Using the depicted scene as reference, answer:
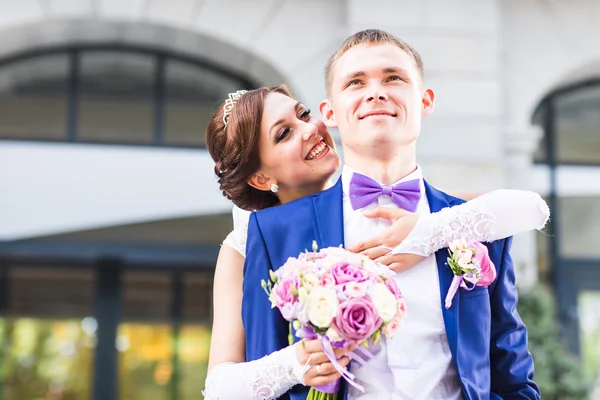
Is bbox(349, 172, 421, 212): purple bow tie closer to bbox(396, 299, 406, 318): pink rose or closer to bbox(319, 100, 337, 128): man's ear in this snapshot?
bbox(319, 100, 337, 128): man's ear

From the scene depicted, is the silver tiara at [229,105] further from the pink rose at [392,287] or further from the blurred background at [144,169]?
the blurred background at [144,169]

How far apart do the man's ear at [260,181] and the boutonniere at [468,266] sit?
2.56ft

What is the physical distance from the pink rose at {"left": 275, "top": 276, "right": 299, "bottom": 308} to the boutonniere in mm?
427

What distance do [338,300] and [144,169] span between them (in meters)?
6.47

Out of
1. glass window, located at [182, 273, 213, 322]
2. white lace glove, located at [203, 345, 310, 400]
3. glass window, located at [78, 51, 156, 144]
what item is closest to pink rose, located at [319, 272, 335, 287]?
white lace glove, located at [203, 345, 310, 400]

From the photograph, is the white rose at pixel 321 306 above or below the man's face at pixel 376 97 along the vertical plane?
below

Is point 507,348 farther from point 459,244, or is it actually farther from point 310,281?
point 310,281

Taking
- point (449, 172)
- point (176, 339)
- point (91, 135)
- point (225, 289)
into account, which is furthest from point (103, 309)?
point (225, 289)

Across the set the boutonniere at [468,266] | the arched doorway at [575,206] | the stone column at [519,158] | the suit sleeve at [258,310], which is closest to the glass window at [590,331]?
the arched doorway at [575,206]

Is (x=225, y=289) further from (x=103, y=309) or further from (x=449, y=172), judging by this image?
(x=103, y=309)

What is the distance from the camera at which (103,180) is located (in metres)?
8.19

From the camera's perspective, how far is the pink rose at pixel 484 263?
2.24m

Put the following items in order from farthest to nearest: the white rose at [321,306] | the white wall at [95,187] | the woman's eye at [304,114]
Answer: the white wall at [95,187] < the woman's eye at [304,114] < the white rose at [321,306]

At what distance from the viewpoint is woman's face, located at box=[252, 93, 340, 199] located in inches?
111
